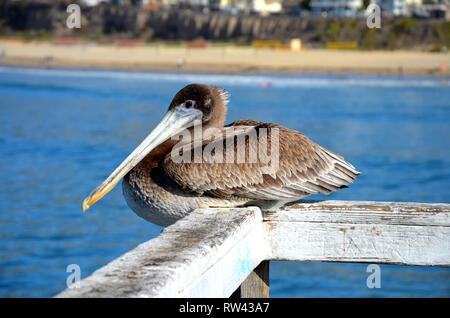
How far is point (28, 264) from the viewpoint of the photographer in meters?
9.38

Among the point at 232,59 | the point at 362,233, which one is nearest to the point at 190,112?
the point at 362,233

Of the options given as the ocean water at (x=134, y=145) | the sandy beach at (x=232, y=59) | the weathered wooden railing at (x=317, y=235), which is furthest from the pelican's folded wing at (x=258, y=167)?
the sandy beach at (x=232, y=59)

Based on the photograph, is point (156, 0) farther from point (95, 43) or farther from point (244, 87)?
point (244, 87)

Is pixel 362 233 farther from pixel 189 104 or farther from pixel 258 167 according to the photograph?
pixel 189 104

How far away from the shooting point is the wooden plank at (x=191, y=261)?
1.66m

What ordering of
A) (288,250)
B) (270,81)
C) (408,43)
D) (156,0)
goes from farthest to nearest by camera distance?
(156,0), (408,43), (270,81), (288,250)

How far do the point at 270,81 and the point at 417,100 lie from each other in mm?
10554

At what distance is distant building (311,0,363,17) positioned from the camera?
83.2 metres

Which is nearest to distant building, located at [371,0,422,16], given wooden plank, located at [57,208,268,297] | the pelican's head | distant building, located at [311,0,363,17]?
distant building, located at [311,0,363,17]

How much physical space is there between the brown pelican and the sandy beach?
3884 centimetres

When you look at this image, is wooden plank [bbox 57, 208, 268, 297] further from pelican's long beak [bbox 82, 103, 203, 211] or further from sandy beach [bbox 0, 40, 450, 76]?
sandy beach [bbox 0, 40, 450, 76]

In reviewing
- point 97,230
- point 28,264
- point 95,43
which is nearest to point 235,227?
point 28,264

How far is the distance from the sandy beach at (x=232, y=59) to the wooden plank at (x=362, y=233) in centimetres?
3926

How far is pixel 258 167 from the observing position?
3.00 m
